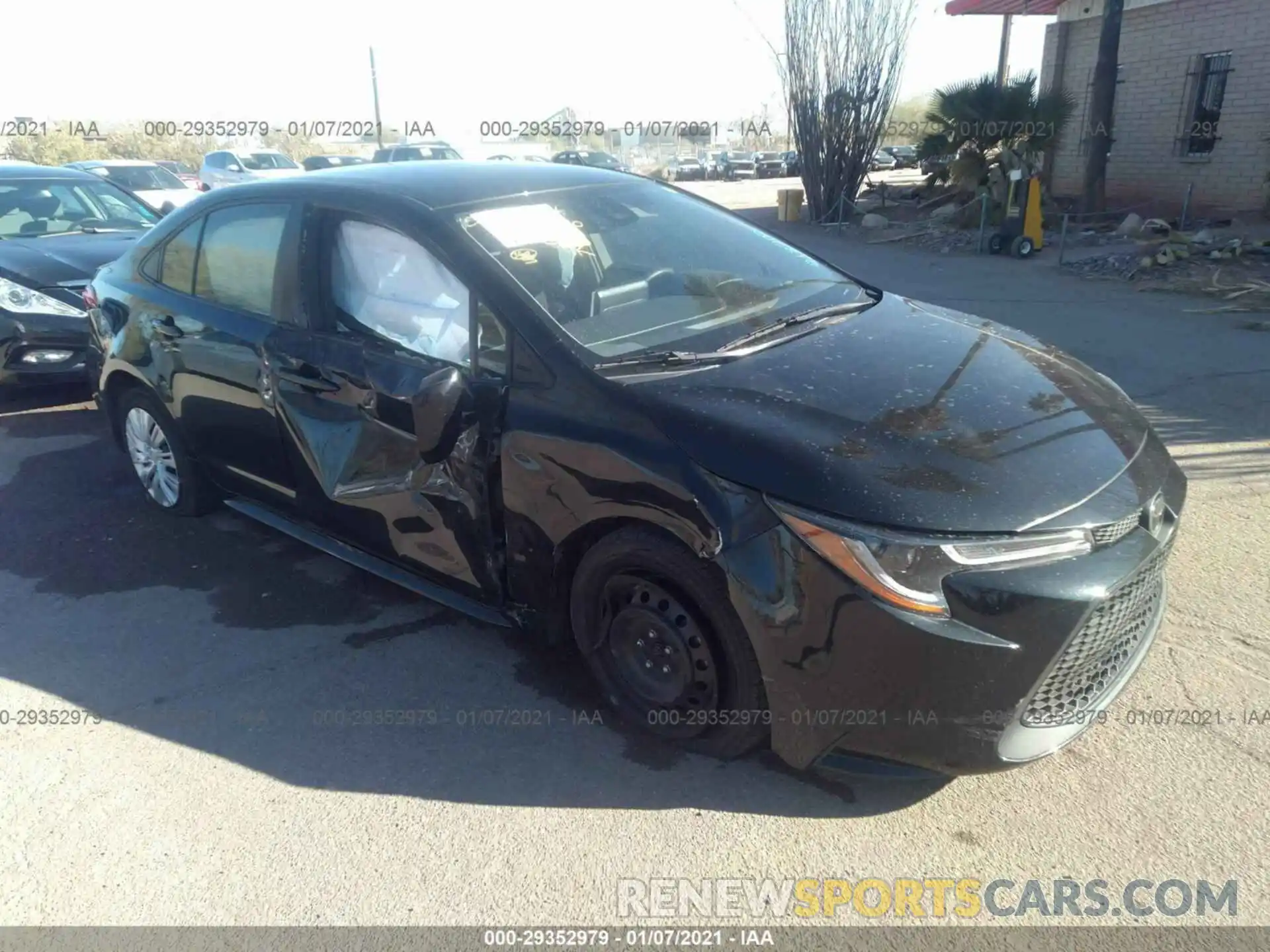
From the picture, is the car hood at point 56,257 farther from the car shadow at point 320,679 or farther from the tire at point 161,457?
the car shadow at point 320,679

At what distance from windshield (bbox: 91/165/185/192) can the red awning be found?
52.2ft

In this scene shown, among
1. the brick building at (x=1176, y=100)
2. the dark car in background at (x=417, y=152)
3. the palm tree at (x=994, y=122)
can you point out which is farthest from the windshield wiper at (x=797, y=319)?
the dark car in background at (x=417, y=152)

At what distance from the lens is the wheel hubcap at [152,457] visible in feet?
16.1

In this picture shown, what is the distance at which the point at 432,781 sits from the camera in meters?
3.01

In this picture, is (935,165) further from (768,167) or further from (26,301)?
(768,167)

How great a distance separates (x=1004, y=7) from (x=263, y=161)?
1824 cm

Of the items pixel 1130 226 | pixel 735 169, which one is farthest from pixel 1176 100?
pixel 735 169

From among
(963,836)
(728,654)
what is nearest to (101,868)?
(728,654)

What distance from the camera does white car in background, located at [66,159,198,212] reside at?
53.7 ft

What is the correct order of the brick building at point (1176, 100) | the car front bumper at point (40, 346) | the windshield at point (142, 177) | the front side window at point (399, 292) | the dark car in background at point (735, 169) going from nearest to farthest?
the front side window at point (399, 292) → the car front bumper at point (40, 346) → the brick building at point (1176, 100) → the windshield at point (142, 177) → the dark car in background at point (735, 169)

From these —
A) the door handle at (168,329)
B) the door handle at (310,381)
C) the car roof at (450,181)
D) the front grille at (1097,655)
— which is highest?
the car roof at (450,181)

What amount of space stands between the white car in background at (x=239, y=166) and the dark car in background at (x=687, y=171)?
17.3 m

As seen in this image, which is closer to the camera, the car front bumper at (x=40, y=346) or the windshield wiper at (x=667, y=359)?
the windshield wiper at (x=667, y=359)

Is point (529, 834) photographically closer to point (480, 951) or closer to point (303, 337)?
point (480, 951)
